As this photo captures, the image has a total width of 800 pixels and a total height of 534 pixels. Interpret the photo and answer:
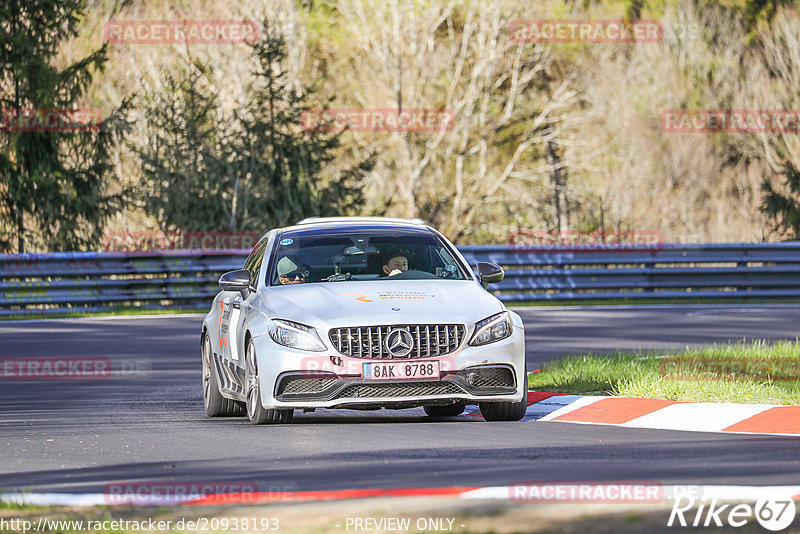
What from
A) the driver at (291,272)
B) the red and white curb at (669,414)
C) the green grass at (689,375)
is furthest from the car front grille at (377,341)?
the green grass at (689,375)

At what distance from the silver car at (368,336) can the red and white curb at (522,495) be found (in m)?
3.03

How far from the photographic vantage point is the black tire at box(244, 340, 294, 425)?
10.8 m

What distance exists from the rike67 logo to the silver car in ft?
12.1

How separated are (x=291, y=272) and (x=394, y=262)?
0.82 meters

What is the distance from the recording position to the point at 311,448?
934 cm

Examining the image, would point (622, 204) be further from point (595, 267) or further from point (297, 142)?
point (595, 267)

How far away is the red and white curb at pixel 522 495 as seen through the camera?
7.00 m

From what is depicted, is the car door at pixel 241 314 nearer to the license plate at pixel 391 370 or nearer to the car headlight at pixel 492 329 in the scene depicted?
the license plate at pixel 391 370

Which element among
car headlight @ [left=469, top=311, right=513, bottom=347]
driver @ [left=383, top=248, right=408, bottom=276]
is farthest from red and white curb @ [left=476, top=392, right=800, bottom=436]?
driver @ [left=383, top=248, right=408, bottom=276]

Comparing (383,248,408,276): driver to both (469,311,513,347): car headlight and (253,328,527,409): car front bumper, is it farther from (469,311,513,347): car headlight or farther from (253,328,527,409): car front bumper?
(253,328,527,409): car front bumper

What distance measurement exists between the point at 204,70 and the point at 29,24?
627 centimetres

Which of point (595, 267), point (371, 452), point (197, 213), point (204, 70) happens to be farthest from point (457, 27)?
point (371, 452)

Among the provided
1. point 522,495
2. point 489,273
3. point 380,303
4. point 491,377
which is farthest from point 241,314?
point 522,495

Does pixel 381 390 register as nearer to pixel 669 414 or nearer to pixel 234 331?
pixel 234 331
